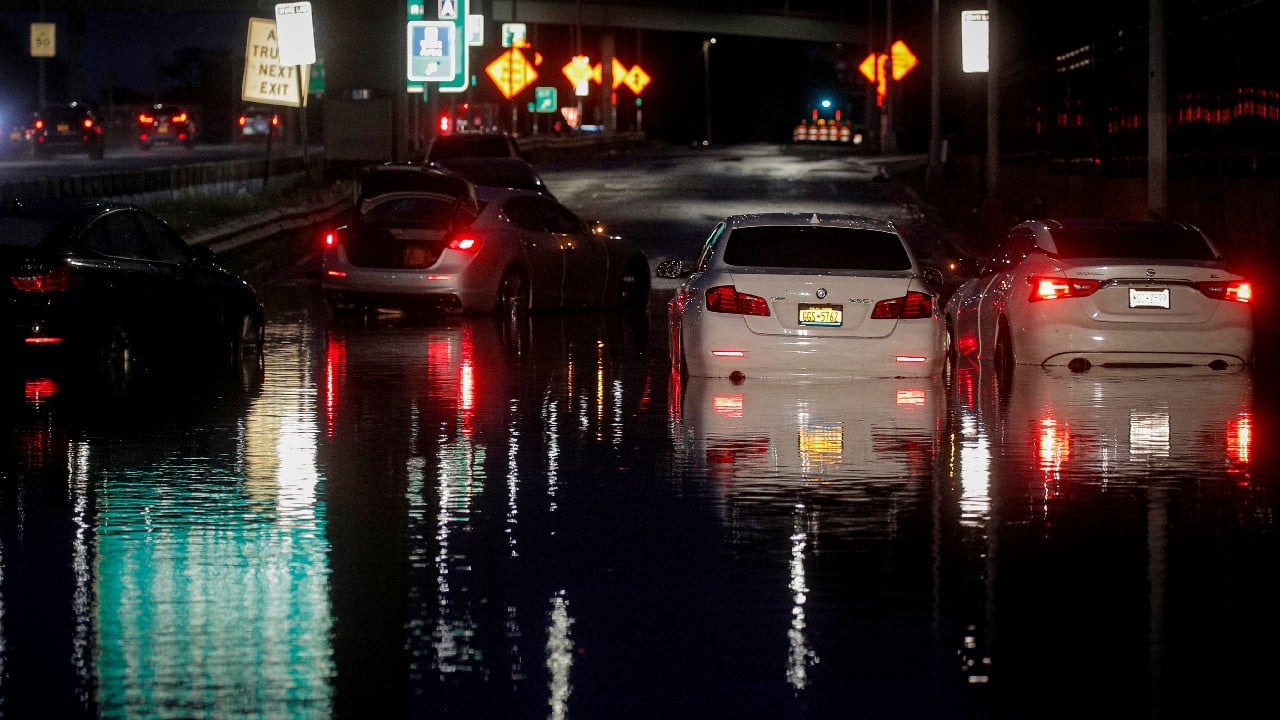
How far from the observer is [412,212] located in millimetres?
24234

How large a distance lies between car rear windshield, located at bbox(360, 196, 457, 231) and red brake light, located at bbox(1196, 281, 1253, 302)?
8.92m

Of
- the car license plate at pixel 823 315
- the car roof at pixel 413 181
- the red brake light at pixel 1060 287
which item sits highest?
the car roof at pixel 413 181

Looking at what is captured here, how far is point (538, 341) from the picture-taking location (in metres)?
22.0

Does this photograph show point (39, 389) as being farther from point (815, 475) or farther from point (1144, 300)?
point (1144, 300)

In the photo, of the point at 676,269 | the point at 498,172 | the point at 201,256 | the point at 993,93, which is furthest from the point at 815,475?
the point at 993,93

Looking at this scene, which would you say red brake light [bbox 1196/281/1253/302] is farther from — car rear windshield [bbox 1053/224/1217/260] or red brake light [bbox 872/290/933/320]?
red brake light [bbox 872/290/933/320]

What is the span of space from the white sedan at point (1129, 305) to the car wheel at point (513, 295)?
7458mm

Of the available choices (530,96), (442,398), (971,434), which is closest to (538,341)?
→ (442,398)

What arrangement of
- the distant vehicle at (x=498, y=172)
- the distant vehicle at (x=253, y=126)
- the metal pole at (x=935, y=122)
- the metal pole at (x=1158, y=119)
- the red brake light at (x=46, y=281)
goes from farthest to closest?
1. the distant vehicle at (x=253, y=126)
2. the metal pole at (x=935, y=122)
3. the distant vehicle at (x=498, y=172)
4. the metal pole at (x=1158, y=119)
5. the red brake light at (x=46, y=281)

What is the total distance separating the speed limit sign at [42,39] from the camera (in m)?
99.9

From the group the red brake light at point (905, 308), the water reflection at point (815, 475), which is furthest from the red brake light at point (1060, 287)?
the red brake light at point (905, 308)

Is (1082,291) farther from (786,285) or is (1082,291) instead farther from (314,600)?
(314,600)

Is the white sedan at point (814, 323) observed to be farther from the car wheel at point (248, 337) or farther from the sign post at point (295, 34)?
the sign post at point (295, 34)

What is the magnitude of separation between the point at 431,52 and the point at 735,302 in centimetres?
3946
